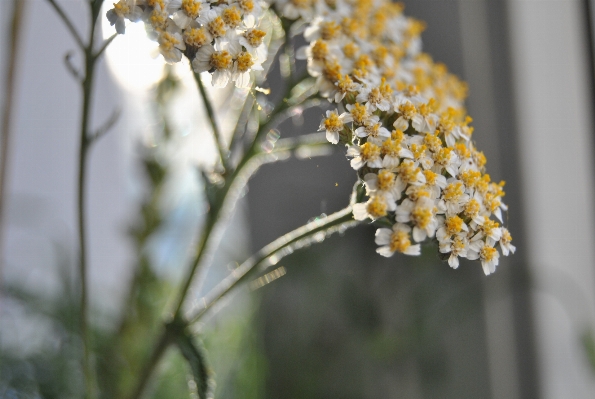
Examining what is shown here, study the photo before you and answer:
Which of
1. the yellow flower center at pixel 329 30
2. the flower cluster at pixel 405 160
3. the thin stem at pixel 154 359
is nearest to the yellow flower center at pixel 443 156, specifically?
the flower cluster at pixel 405 160

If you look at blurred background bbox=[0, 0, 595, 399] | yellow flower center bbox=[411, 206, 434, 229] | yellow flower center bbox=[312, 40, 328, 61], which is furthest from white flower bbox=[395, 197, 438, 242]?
blurred background bbox=[0, 0, 595, 399]

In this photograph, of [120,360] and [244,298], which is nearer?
[120,360]

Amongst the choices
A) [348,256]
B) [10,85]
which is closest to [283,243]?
[10,85]

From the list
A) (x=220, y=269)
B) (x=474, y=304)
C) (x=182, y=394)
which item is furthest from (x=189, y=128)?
(x=474, y=304)

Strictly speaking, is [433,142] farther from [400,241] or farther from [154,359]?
[154,359]

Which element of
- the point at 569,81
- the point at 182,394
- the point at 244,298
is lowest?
the point at 182,394

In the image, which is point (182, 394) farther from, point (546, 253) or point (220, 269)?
point (546, 253)

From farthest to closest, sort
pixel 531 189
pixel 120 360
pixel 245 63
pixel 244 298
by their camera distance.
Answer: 1. pixel 244 298
2. pixel 531 189
3. pixel 120 360
4. pixel 245 63
